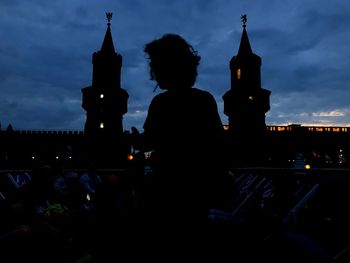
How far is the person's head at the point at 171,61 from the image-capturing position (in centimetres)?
172

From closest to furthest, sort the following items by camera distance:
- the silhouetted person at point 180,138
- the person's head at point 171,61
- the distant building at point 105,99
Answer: the silhouetted person at point 180,138
the person's head at point 171,61
the distant building at point 105,99

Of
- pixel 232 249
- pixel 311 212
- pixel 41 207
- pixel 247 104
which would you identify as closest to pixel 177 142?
pixel 232 249

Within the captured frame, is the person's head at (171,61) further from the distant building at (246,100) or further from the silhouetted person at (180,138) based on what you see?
the distant building at (246,100)

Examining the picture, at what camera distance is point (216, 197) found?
1567mm

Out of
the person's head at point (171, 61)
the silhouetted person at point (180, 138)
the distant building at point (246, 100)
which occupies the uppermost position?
the distant building at point (246, 100)

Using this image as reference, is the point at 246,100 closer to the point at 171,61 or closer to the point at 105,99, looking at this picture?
the point at 105,99

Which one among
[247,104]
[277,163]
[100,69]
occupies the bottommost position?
[277,163]

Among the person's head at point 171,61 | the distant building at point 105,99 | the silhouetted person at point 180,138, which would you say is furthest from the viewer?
the distant building at point 105,99

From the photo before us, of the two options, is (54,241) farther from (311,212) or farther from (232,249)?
(311,212)

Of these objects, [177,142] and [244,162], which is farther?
[244,162]

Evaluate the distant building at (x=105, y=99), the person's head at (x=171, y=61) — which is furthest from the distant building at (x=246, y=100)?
the person's head at (x=171, y=61)

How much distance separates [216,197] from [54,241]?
73.5 inches

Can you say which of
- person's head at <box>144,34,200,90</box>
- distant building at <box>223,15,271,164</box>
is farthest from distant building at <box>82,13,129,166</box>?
person's head at <box>144,34,200,90</box>

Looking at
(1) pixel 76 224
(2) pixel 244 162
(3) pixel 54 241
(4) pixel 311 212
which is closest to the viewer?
(3) pixel 54 241
